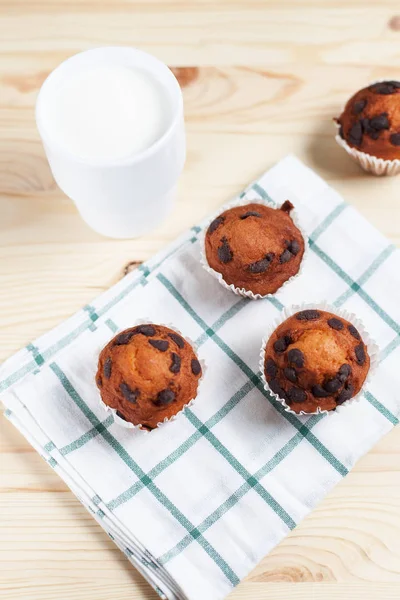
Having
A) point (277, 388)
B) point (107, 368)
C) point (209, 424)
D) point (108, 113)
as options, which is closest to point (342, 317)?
point (277, 388)


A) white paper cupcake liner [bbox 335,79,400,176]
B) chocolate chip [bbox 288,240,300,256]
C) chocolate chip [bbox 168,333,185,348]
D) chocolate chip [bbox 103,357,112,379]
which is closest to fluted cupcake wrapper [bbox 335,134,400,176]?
white paper cupcake liner [bbox 335,79,400,176]

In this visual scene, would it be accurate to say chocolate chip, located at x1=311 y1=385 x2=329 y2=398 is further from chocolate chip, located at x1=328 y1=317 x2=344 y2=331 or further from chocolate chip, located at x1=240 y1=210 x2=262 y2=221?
chocolate chip, located at x1=240 y1=210 x2=262 y2=221

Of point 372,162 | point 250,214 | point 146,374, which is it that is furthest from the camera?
point 372,162

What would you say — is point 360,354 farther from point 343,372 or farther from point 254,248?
point 254,248

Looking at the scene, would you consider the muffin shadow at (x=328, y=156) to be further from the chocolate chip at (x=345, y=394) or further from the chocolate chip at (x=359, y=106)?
the chocolate chip at (x=345, y=394)

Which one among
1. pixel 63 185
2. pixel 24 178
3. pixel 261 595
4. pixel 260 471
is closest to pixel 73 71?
pixel 63 185

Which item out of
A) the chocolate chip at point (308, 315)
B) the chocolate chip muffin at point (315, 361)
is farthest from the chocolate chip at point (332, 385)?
the chocolate chip at point (308, 315)
